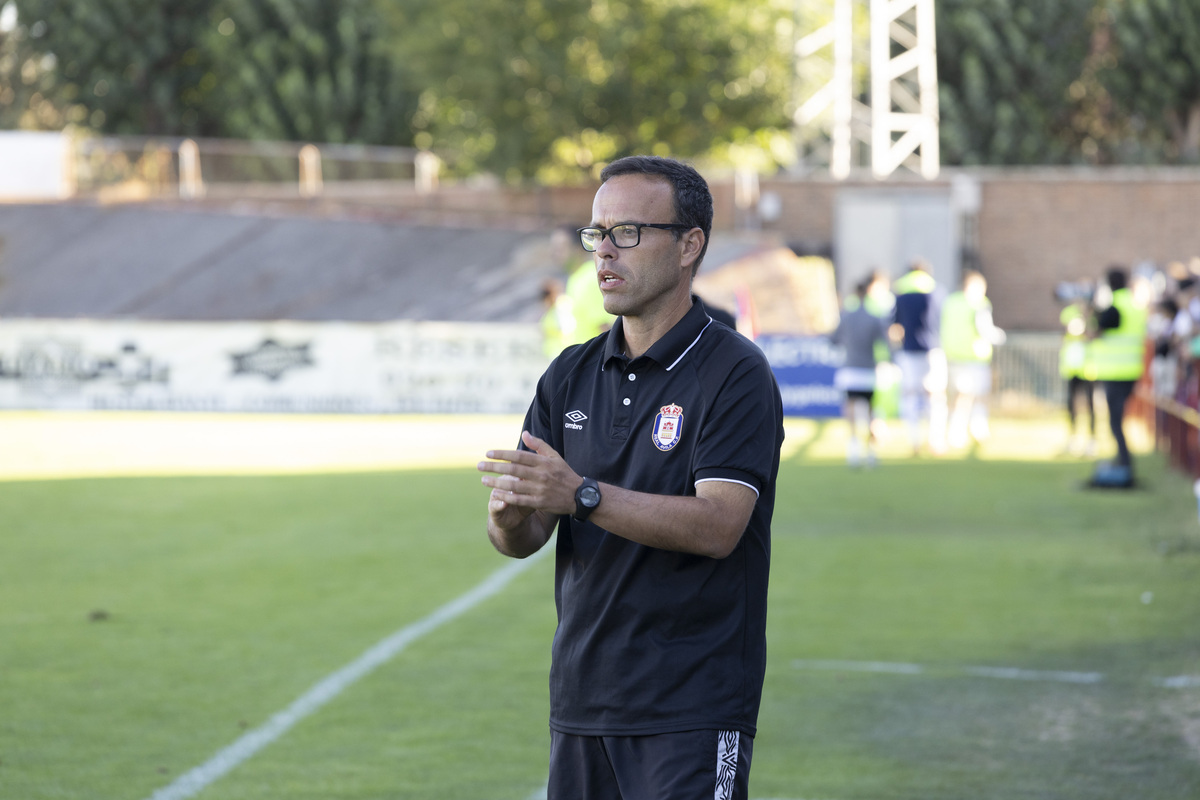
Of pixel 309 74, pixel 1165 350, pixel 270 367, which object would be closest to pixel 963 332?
pixel 1165 350

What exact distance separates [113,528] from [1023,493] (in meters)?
8.62

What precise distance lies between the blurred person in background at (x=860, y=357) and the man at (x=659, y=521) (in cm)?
1380

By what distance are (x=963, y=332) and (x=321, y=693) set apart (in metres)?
13.1

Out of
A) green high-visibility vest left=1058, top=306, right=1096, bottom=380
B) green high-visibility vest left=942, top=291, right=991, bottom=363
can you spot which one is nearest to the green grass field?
green high-visibility vest left=1058, top=306, right=1096, bottom=380

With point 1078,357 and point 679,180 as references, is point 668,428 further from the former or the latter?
point 1078,357

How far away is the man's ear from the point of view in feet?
11.1

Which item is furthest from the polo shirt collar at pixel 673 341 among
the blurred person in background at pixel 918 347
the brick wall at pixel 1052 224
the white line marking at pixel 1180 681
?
the brick wall at pixel 1052 224

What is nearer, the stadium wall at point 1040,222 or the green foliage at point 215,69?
the stadium wall at point 1040,222

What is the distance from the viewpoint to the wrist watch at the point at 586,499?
10.1 ft

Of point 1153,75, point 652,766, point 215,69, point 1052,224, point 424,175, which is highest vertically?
point 215,69

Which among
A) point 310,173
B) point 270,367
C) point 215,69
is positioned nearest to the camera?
point 270,367

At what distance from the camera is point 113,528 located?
40.4 ft

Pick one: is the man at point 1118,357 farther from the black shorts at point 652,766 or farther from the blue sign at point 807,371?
the black shorts at point 652,766

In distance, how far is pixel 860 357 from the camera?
672 inches
